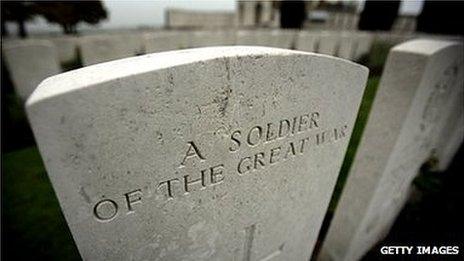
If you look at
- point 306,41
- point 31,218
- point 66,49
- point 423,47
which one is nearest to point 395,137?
point 423,47

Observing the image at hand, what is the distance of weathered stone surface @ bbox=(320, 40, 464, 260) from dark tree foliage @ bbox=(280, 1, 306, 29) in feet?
50.0

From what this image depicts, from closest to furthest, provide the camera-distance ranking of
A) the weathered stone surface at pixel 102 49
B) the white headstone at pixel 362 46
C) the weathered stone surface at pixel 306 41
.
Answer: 1. the weathered stone surface at pixel 102 49
2. the weathered stone surface at pixel 306 41
3. the white headstone at pixel 362 46

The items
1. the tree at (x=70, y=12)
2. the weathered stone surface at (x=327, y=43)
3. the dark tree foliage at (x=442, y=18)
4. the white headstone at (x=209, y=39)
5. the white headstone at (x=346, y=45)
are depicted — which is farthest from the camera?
the tree at (x=70, y=12)

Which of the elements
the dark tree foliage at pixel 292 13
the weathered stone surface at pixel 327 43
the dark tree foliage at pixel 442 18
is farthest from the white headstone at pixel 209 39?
the dark tree foliage at pixel 442 18

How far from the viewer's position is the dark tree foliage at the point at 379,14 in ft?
54.5

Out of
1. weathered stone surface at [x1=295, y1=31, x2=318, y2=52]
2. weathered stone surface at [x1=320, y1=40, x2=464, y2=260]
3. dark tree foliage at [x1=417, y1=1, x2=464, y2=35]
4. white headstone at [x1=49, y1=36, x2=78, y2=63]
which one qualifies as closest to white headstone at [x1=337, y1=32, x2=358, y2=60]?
weathered stone surface at [x1=295, y1=31, x2=318, y2=52]

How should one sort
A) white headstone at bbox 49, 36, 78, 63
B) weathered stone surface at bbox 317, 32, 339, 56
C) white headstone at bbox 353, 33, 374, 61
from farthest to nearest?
white headstone at bbox 353, 33, 374, 61
weathered stone surface at bbox 317, 32, 339, 56
white headstone at bbox 49, 36, 78, 63

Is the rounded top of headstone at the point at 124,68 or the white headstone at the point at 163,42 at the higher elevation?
the rounded top of headstone at the point at 124,68

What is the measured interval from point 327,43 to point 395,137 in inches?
314

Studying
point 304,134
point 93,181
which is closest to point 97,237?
point 93,181

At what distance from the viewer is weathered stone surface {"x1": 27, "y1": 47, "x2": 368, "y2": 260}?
987 millimetres

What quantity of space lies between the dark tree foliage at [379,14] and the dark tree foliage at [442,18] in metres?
1.48

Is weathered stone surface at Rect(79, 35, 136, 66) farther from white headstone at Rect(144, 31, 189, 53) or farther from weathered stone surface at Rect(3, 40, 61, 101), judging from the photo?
weathered stone surface at Rect(3, 40, 61, 101)

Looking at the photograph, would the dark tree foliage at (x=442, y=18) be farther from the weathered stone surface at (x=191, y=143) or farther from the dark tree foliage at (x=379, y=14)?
the weathered stone surface at (x=191, y=143)
